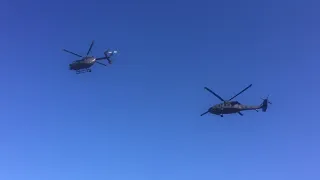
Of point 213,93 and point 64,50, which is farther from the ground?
point 64,50

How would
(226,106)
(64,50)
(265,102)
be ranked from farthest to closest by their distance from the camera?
(64,50)
(265,102)
(226,106)

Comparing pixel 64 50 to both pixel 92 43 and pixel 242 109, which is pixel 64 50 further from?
Result: pixel 242 109

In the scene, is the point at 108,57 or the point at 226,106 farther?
the point at 108,57

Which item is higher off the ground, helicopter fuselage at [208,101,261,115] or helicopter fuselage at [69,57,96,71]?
helicopter fuselage at [69,57,96,71]

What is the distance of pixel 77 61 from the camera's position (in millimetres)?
115562

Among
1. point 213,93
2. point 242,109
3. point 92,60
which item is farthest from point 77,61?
point 242,109

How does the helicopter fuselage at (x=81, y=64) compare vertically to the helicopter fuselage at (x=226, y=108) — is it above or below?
above

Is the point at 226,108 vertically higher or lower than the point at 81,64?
lower

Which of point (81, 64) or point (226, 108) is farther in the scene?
point (81, 64)

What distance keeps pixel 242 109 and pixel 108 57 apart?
38.0 meters

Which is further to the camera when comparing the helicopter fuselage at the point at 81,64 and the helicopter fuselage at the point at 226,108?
the helicopter fuselage at the point at 81,64

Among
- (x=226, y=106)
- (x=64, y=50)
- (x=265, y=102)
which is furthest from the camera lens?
(x=64, y=50)

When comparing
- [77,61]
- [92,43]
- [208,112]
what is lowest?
[208,112]

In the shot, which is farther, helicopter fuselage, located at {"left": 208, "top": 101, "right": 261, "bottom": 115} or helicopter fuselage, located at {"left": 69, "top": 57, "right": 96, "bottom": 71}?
helicopter fuselage, located at {"left": 69, "top": 57, "right": 96, "bottom": 71}
